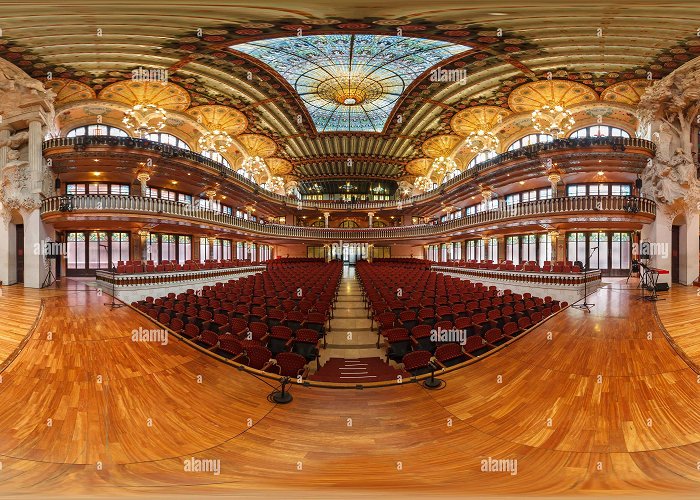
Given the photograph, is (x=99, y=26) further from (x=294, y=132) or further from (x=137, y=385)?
(x=294, y=132)

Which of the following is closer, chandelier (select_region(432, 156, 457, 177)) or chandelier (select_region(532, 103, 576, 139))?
chandelier (select_region(532, 103, 576, 139))

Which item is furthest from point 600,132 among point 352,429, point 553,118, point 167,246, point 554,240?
point 167,246

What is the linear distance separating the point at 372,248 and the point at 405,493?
3365 centimetres

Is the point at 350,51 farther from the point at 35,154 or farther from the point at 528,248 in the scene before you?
the point at 528,248

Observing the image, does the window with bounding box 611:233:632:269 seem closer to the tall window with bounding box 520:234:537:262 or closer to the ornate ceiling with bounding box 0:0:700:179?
the tall window with bounding box 520:234:537:262

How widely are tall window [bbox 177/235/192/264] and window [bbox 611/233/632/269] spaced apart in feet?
89.4

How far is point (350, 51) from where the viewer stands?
46.7ft

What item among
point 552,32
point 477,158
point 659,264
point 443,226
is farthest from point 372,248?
point 552,32

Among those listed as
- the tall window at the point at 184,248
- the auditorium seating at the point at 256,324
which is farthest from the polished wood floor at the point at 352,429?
the tall window at the point at 184,248

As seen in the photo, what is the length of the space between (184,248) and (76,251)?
5.66 meters

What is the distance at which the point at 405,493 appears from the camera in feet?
6.48

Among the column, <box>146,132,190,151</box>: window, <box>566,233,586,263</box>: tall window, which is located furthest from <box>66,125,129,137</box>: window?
<box>566,233,586,263</box>: tall window

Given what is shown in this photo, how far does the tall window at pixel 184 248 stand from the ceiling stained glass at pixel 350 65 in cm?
1260

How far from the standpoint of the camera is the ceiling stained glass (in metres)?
13.2
